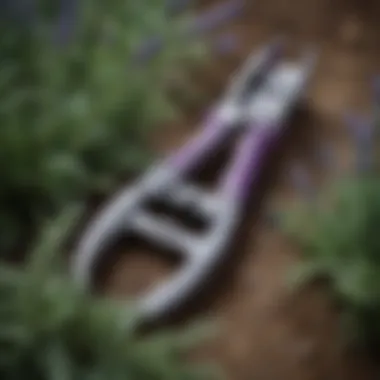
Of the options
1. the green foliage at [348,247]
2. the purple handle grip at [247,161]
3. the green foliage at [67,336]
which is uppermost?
the purple handle grip at [247,161]

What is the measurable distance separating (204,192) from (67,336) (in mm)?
191

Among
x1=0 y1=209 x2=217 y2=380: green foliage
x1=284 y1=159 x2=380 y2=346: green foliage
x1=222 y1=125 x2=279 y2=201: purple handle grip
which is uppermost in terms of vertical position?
x1=222 y1=125 x2=279 y2=201: purple handle grip

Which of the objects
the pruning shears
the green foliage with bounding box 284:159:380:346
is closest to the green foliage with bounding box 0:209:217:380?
the pruning shears

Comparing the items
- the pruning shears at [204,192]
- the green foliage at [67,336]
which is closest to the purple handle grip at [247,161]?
the pruning shears at [204,192]

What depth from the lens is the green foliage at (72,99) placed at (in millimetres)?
949

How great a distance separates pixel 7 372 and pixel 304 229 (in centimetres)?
29

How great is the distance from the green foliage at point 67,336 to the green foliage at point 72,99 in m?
0.07

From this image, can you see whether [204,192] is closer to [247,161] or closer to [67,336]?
[247,161]

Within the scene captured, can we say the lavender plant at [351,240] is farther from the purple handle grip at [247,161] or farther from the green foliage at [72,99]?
the green foliage at [72,99]

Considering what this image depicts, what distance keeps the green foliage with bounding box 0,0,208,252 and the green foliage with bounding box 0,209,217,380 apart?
0.07 meters

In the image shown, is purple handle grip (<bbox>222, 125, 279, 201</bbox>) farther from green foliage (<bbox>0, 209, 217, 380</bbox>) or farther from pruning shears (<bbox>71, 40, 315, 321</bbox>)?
green foliage (<bbox>0, 209, 217, 380</bbox>)

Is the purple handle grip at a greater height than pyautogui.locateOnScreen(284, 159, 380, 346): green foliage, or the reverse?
the purple handle grip

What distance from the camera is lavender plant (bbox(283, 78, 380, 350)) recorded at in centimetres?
91

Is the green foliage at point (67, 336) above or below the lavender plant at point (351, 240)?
below
